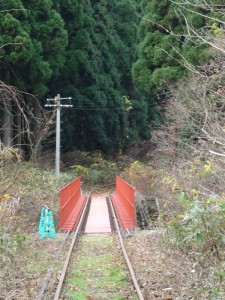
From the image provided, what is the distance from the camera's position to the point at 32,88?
Result: 27.3 metres

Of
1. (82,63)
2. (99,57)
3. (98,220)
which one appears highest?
(99,57)

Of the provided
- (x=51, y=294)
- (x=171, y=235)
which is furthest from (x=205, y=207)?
(x=171, y=235)

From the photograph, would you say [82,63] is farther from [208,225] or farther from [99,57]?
[208,225]

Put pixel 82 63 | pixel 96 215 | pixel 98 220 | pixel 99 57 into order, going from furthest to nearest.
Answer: pixel 99 57, pixel 82 63, pixel 96 215, pixel 98 220

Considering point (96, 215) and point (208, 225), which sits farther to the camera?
point (96, 215)

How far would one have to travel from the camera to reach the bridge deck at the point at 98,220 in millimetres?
16547

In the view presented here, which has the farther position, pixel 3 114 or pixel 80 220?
pixel 3 114

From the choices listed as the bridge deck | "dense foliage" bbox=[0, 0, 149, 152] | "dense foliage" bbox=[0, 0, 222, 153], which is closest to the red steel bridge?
the bridge deck

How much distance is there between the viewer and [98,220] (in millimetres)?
19094

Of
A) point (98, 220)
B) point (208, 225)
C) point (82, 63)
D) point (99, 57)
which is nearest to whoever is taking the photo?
point (208, 225)

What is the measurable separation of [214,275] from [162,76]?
16.9m

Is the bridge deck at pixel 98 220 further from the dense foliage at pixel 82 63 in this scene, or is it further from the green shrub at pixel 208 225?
the green shrub at pixel 208 225

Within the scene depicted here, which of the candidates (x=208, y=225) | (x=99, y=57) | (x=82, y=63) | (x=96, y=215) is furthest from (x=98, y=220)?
(x=99, y=57)

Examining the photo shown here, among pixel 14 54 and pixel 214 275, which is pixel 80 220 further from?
pixel 214 275
